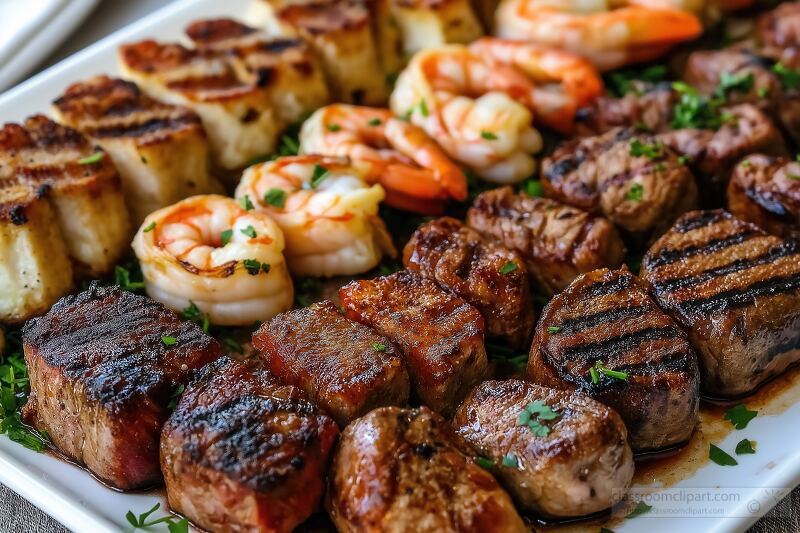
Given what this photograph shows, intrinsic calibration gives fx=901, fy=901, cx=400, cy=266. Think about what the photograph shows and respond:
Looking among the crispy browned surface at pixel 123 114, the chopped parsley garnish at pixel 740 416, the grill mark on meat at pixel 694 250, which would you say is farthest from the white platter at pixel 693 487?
the crispy browned surface at pixel 123 114

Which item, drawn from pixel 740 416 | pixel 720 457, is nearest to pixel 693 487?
pixel 720 457

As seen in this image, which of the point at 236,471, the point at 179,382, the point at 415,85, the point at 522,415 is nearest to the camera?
the point at 236,471

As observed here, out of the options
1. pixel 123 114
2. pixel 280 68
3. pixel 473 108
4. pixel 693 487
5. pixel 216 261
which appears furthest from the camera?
pixel 280 68

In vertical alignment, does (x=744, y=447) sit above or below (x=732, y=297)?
below

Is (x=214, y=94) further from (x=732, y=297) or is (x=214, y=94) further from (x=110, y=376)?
(x=732, y=297)

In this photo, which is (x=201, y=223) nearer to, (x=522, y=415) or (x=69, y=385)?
(x=69, y=385)

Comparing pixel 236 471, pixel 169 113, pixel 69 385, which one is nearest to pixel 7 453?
pixel 69 385

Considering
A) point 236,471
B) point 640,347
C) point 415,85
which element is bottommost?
point 640,347
